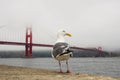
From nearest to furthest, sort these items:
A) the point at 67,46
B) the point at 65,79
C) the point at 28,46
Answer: the point at 65,79 < the point at 67,46 < the point at 28,46

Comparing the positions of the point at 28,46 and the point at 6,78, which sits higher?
the point at 28,46

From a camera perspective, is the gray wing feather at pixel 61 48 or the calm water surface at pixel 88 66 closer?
the gray wing feather at pixel 61 48

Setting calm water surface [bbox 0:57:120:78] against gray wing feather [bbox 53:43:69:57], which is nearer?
gray wing feather [bbox 53:43:69:57]

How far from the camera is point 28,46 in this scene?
69875 mm

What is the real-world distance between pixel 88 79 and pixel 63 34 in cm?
246

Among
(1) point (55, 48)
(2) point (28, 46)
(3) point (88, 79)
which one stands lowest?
(3) point (88, 79)

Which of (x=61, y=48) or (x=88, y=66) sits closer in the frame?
(x=61, y=48)

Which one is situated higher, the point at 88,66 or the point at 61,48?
the point at 61,48

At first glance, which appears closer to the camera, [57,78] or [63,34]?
[57,78]

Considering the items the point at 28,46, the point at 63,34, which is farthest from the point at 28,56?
the point at 63,34

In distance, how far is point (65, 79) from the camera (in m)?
8.95

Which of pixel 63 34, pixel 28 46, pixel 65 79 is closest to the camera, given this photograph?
pixel 65 79

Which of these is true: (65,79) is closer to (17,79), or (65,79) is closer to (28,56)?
(17,79)

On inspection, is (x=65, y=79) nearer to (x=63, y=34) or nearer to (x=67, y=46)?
(x=67, y=46)
